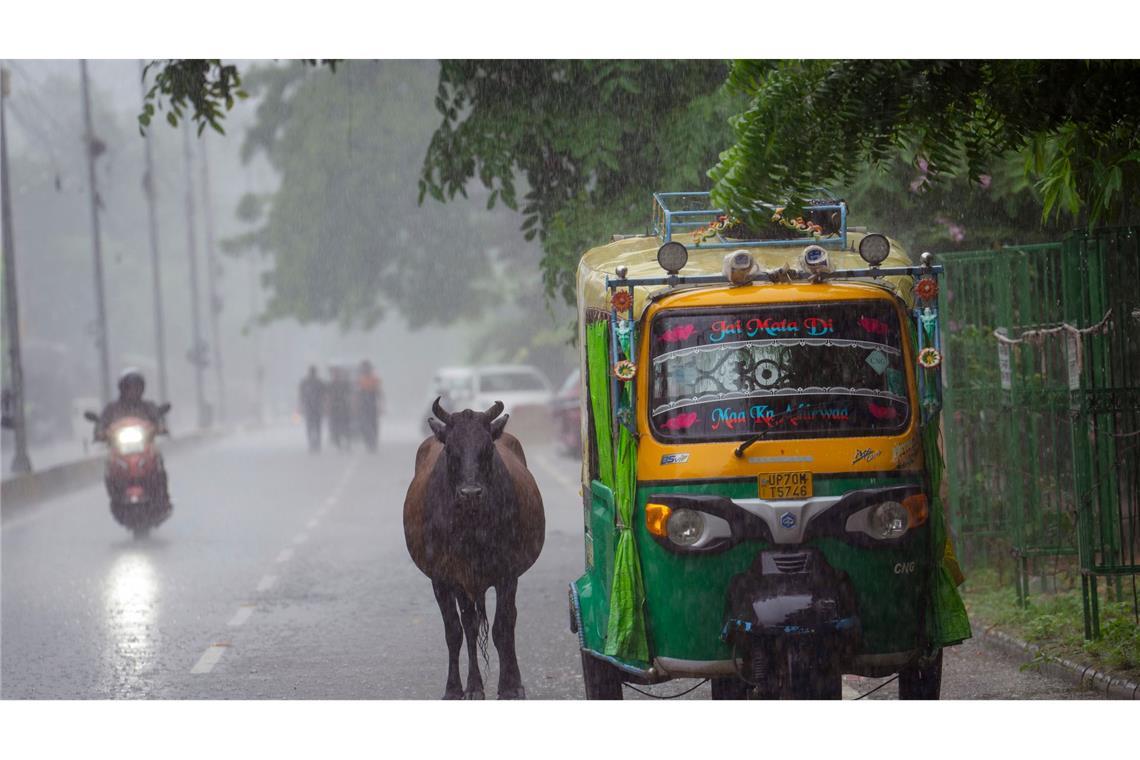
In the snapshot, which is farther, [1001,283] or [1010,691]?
[1001,283]

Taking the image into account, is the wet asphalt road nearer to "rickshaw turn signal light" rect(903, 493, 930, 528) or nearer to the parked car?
"rickshaw turn signal light" rect(903, 493, 930, 528)

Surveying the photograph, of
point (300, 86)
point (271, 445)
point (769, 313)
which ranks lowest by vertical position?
point (271, 445)

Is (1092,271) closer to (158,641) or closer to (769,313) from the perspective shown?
(769,313)

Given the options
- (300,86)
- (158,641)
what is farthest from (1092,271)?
(300,86)

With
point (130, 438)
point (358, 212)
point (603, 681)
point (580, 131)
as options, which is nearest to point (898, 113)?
point (603, 681)

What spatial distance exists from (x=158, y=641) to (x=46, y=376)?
4485cm

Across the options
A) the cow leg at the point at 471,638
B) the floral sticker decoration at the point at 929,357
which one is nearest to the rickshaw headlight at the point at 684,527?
the floral sticker decoration at the point at 929,357

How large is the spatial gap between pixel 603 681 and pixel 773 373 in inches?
70.3

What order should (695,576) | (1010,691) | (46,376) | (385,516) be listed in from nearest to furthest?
(695,576) < (1010,691) < (385,516) < (46,376)

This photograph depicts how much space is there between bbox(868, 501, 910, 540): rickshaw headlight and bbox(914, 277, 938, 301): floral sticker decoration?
887 millimetres

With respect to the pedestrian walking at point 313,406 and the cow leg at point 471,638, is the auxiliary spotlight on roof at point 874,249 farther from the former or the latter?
the pedestrian walking at point 313,406

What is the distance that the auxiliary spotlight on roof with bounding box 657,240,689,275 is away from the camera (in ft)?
22.7

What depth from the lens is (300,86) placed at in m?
41.6

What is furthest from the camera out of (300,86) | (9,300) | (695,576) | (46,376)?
(46,376)
